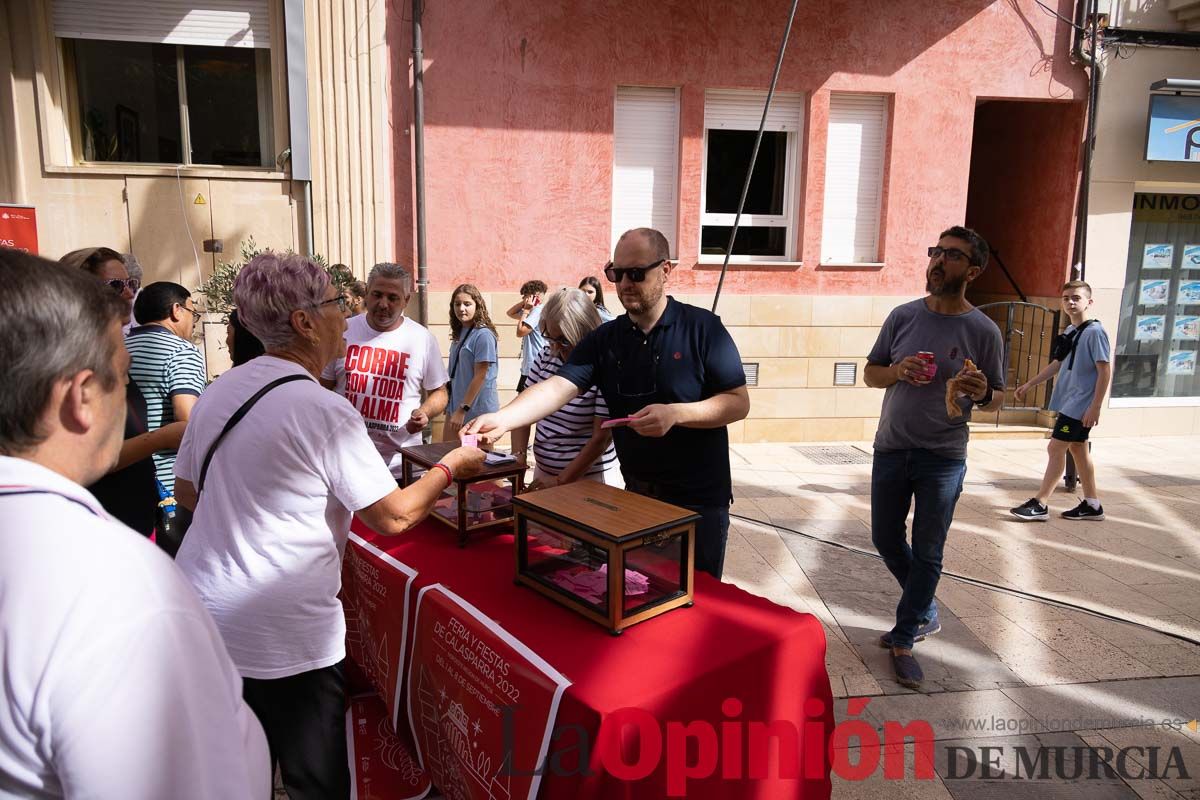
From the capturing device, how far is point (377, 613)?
264 cm

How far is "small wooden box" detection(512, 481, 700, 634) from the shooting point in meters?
1.99

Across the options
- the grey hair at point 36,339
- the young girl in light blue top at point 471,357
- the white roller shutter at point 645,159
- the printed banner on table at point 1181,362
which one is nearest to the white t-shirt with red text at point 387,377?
the young girl in light blue top at point 471,357

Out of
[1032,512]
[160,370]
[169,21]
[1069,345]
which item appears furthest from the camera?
[169,21]

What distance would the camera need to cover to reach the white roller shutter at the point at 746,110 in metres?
8.07

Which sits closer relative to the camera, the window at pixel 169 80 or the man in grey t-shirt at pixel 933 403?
the man in grey t-shirt at pixel 933 403

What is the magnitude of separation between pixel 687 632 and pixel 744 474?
5.31 metres

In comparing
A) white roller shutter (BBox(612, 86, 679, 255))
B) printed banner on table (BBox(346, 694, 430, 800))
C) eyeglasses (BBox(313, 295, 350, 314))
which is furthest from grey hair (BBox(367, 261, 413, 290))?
white roller shutter (BBox(612, 86, 679, 255))

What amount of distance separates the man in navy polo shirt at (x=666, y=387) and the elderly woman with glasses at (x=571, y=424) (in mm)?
395

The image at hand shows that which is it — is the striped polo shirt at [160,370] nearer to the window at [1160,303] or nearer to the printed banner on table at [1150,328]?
the window at [1160,303]

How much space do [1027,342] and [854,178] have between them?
322 cm

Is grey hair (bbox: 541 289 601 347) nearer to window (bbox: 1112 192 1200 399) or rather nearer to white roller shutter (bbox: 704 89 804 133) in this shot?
white roller shutter (bbox: 704 89 804 133)

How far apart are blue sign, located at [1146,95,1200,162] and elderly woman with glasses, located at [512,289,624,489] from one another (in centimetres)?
822

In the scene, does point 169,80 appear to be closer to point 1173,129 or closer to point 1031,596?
point 1031,596

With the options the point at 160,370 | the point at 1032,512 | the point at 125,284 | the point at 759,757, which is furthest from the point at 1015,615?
the point at 125,284
